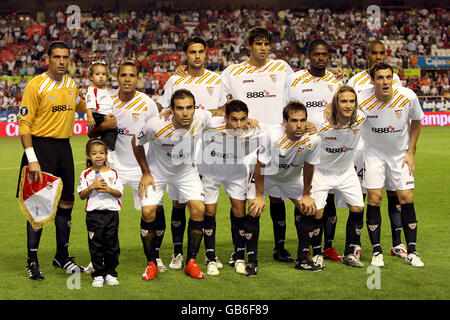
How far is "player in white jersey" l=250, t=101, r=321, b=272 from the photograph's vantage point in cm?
632

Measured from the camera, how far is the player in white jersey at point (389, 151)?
6.78 meters

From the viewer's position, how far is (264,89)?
711 centimetres

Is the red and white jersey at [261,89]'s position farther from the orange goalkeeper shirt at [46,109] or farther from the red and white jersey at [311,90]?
the orange goalkeeper shirt at [46,109]

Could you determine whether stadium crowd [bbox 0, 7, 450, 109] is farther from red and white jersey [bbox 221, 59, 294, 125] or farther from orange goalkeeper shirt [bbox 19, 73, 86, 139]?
orange goalkeeper shirt [bbox 19, 73, 86, 139]

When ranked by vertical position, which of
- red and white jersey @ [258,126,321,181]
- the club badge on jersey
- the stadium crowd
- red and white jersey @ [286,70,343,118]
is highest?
the stadium crowd

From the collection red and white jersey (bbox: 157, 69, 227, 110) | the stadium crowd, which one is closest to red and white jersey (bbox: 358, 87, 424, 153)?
red and white jersey (bbox: 157, 69, 227, 110)

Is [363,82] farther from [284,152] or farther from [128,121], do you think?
[128,121]

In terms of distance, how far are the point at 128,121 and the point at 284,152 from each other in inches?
67.8

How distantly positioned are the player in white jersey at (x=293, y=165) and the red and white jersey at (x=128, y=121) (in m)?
1.34

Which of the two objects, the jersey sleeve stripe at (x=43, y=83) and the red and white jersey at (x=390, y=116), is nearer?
the jersey sleeve stripe at (x=43, y=83)

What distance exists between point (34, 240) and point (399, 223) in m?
4.06

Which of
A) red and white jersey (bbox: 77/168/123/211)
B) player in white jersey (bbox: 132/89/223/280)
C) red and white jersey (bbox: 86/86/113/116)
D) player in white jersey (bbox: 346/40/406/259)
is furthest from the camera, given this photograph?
player in white jersey (bbox: 346/40/406/259)

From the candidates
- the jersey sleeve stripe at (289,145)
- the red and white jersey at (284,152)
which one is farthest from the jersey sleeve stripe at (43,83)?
the jersey sleeve stripe at (289,145)

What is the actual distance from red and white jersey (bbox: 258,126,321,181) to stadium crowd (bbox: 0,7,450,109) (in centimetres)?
2231
